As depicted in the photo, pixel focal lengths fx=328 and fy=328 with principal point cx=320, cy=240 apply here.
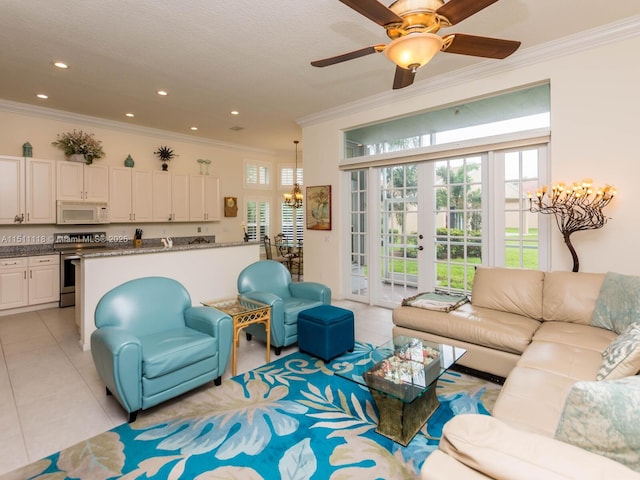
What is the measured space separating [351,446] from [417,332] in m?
1.46

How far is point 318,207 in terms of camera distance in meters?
5.79

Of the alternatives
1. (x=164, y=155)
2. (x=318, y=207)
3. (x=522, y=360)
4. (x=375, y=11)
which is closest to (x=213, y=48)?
(x=375, y=11)

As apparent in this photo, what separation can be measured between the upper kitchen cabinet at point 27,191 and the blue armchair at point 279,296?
374 cm

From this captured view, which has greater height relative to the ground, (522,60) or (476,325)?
(522,60)

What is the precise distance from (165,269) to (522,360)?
396 cm

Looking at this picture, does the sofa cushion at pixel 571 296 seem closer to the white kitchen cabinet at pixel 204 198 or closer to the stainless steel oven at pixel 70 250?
the stainless steel oven at pixel 70 250

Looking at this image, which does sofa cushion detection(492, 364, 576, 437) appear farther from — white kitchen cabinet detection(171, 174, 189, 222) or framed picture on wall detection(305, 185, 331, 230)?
white kitchen cabinet detection(171, 174, 189, 222)

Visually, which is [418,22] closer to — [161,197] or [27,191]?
[161,197]

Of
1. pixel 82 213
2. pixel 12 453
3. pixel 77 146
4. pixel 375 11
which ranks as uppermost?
pixel 77 146

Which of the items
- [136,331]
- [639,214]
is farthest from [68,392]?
[639,214]

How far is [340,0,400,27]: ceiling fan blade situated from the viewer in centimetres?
176

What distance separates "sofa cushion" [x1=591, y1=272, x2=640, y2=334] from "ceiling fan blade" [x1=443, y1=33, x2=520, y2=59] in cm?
201

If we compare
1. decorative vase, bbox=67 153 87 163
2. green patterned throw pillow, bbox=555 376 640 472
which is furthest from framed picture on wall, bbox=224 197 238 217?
green patterned throw pillow, bbox=555 376 640 472

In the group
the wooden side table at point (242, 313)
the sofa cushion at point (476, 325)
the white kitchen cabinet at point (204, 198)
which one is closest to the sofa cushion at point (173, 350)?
the wooden side table at point (242, 313)
